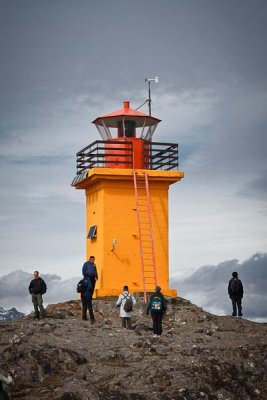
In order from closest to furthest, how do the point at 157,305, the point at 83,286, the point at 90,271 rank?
the point at 157,305
the point at 83,286
the point at 90,271

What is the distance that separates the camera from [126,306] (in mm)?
35188

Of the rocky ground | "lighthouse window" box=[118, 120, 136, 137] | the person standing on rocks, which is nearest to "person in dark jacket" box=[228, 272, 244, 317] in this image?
the rocky ground

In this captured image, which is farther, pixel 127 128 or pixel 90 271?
pixel 127 128

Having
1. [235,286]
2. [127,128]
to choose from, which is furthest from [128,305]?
[127,128]

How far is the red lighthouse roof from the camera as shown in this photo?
41531 millimetres

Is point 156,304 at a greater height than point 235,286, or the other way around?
point 235,286

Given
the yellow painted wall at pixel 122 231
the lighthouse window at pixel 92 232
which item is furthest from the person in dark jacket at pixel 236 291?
the lighthouse window at pixel 92 232

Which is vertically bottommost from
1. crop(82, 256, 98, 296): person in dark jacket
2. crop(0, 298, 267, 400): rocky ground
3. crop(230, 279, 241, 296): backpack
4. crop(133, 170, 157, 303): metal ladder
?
crop(0, 298, 267, 400): rocky ground

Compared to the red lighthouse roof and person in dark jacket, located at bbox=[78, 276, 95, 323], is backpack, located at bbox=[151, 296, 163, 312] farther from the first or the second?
the red lighthouse roof

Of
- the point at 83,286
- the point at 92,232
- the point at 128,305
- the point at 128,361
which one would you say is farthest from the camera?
the point at 92,232

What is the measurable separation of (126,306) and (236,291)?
539 centimetres

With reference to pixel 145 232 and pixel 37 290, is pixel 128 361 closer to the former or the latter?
pixel 37 290

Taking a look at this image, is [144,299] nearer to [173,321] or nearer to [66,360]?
[173,321]

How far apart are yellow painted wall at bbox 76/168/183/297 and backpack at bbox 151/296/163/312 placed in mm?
6320
